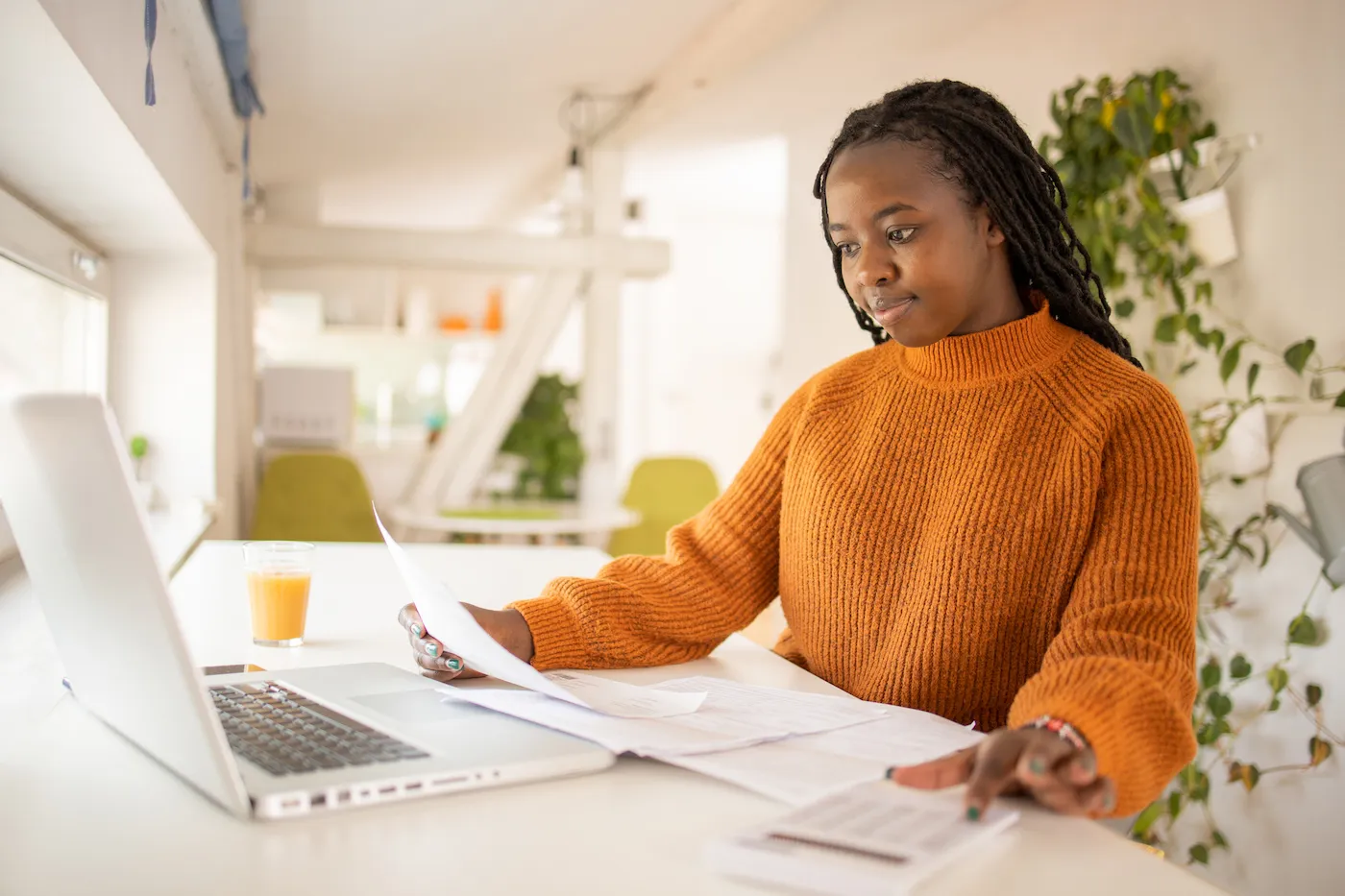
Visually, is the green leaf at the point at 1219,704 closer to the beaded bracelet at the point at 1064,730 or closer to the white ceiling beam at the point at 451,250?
the beaded bracelet at the point at 1064,730

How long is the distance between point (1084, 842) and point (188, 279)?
10.3 feet

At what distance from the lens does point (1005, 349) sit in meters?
1.25

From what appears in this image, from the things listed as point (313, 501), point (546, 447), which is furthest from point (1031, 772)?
point (546, 447)

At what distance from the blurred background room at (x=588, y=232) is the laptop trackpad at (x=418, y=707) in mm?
884

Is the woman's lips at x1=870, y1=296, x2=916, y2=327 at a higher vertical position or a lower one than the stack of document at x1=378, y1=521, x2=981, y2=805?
higher

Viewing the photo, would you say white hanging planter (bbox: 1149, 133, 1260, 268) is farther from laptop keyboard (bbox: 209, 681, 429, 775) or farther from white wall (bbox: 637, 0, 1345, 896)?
laptop keyboard (bbox: 209, 681, 429, 775)

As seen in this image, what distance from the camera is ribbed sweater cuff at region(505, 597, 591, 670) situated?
1155 mm

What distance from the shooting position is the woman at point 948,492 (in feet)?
3.53

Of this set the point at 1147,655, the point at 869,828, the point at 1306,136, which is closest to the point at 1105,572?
the point at 1147,655

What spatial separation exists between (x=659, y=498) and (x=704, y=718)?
12.7ft

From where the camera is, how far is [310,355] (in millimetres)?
6762

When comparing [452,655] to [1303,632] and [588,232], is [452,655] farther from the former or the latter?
[588,232]

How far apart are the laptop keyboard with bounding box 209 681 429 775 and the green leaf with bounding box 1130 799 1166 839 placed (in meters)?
1.90

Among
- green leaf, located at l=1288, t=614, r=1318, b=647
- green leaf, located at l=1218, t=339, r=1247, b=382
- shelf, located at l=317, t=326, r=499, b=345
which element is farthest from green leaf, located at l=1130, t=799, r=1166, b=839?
shelf, located at l=317, t=326, r=499, b=345
